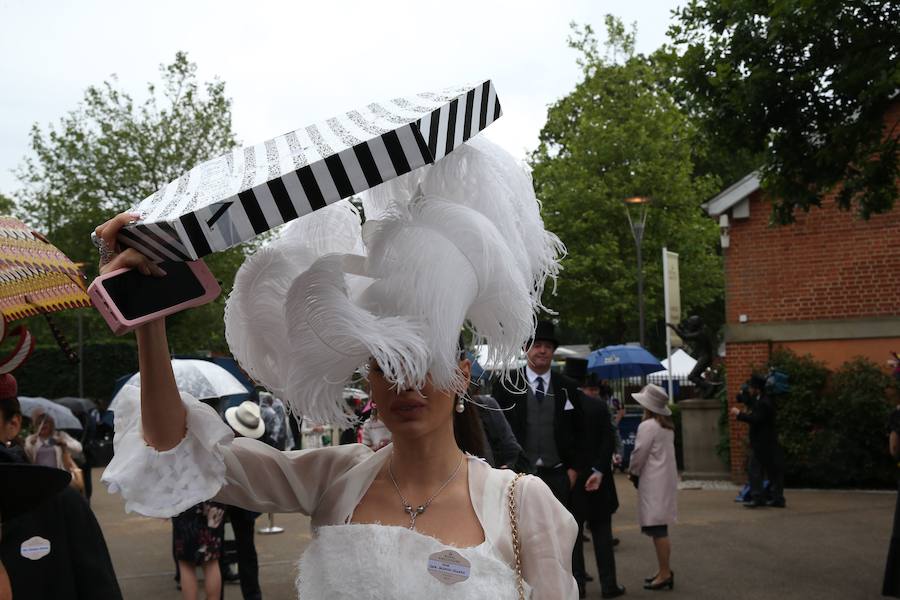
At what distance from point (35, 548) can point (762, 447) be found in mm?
13036

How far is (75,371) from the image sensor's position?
102ft

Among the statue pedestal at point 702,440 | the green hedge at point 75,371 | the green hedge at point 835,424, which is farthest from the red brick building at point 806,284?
the green hedge at point 75,371

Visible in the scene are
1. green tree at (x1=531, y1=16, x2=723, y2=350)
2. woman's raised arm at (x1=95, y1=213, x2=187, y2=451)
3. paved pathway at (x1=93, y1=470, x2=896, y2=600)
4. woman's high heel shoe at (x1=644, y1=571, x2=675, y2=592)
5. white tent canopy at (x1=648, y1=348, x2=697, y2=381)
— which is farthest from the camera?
green tree at (x1=531, y1=16, x2=723, y2=350)

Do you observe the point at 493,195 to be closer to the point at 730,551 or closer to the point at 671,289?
the point at 730,551

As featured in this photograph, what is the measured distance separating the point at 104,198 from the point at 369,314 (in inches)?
1205

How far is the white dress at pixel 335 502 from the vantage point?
7.43ft

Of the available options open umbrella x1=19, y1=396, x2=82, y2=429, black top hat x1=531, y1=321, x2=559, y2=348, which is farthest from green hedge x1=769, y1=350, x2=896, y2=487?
open umbrella x1=19, y1=396, x2=82, y2=429

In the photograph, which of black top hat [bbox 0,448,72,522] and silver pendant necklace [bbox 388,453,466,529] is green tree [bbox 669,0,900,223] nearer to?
silver pendant necklace [bbox 388,453,466,529]

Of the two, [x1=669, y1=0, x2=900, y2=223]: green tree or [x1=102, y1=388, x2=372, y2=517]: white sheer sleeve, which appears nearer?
[x1=102, y1=388, x2=372, y2=517]: white sheer sleeve

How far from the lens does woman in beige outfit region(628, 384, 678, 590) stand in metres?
8.93

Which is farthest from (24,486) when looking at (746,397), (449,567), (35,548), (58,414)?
(746,397)

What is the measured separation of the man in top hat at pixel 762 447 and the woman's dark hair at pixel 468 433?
458 inches

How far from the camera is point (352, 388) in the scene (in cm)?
277

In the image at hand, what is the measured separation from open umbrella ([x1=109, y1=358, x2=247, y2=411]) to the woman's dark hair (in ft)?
15.1
